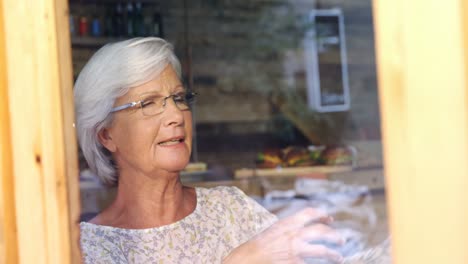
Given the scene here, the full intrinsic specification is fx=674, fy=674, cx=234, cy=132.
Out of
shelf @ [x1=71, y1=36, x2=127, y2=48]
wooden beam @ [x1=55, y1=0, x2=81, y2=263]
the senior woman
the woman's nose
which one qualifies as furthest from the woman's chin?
shelf @ [x1=71, y1=36, x2=127, y2=48]

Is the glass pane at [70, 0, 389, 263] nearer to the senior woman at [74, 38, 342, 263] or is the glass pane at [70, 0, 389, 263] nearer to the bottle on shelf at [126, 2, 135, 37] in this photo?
the bottle on shelf at [126, 2, 135, 37]

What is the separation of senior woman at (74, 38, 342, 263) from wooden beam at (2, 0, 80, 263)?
764 mm

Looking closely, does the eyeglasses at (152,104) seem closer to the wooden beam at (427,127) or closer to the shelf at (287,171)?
the wooden beam at (427,127)

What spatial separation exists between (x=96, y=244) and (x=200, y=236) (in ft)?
1.09

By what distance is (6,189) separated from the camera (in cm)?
131

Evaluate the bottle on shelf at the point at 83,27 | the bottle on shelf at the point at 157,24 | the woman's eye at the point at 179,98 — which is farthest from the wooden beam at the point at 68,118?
the bottle on shelf at the point at 157,24

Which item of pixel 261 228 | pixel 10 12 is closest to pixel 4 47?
pixel 10 12

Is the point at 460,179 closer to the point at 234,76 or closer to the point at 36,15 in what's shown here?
the point at 36,15

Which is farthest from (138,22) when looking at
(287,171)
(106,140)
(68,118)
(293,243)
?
(68,118)

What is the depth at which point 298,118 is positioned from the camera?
5117mm

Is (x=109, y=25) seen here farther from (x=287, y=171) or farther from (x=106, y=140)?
(x=106, y=140)

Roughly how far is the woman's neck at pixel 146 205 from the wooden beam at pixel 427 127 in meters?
1.36

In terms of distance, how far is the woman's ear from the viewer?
7.35 ft

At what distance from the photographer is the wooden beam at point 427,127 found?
0.85 m
